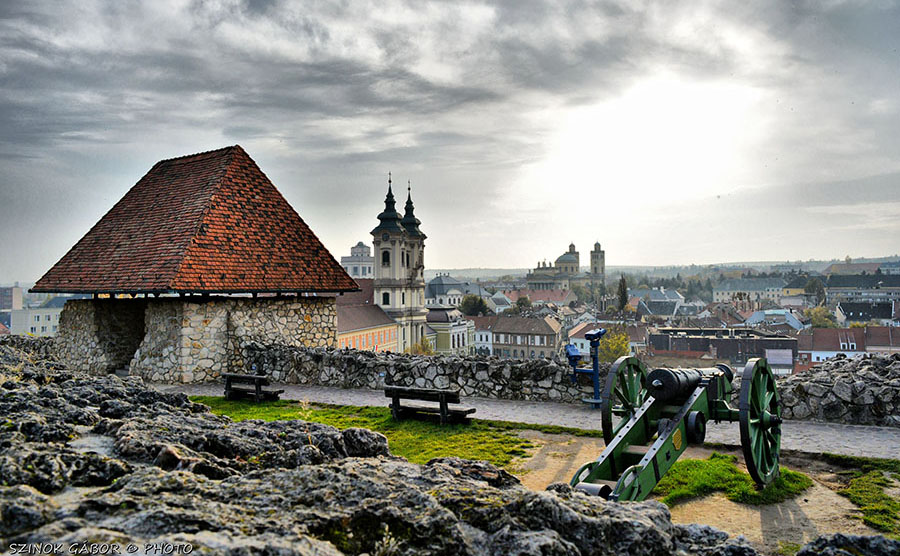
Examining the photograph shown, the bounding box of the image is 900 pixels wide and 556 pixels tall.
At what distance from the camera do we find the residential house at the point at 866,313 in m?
79.0

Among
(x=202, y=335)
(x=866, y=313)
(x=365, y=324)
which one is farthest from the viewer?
(x=866, y=313)

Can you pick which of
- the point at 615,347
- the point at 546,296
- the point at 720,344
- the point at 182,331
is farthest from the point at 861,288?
the point at 182,331

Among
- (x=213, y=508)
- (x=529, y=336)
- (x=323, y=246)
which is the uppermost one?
(x=323, y=246)

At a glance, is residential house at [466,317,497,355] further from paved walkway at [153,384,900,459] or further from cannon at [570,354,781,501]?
cannon at [570,354,781,501]

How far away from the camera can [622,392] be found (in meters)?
6.17

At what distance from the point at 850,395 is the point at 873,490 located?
2.80m

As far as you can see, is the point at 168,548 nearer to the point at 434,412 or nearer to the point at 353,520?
the point at 353,520

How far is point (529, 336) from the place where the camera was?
3423 inches

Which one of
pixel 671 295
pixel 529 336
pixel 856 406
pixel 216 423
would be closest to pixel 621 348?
pixel 529 336

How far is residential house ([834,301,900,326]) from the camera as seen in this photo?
7900 cm

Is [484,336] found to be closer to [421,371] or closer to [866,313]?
[866,313]

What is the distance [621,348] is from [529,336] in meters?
30.6

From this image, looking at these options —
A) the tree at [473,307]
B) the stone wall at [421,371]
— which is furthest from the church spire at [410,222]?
the stone wall at [421,371]

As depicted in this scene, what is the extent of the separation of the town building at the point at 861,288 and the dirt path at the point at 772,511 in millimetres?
122955
